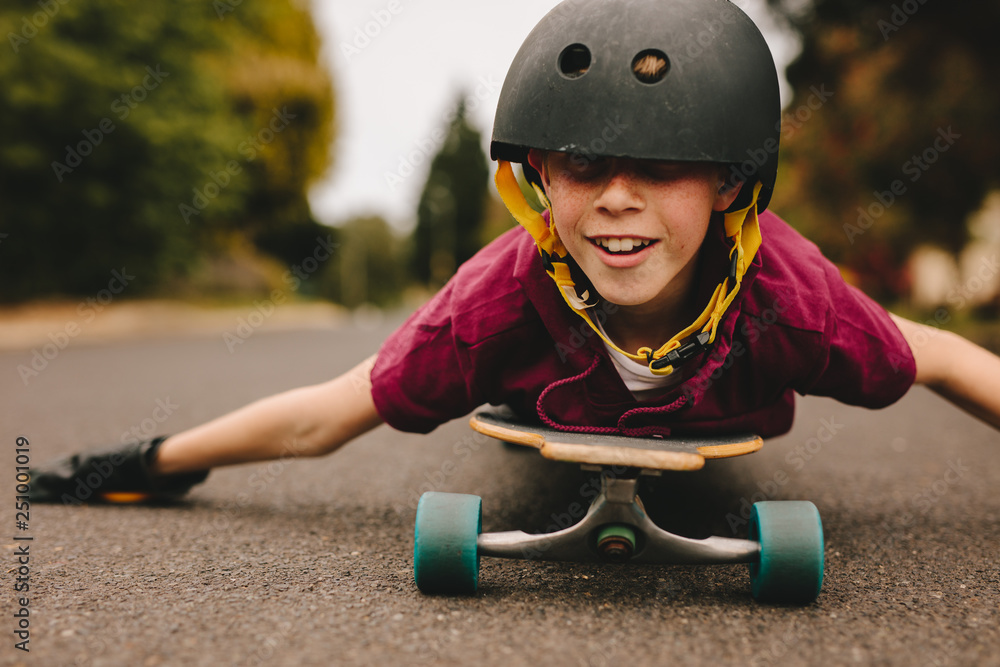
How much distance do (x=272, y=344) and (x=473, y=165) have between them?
2988 cm

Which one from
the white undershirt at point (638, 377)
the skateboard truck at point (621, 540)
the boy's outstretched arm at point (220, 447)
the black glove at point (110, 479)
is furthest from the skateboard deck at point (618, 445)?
the black glove at point (110, 479)

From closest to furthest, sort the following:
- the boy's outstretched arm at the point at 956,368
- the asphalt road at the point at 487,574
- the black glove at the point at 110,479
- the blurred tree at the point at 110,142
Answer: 1. the asphalt road at the point at 487,574
2. the boy's outstretched arm at the point at 956,368
3. the black glove at the point at 110,479
4. the blurred tree at the point at 110,142

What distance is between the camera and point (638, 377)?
71.4 inches

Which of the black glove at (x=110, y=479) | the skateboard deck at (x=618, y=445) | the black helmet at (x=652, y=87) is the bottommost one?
the skateboard deck at (x=618, y=445)

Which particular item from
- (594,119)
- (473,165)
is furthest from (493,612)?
(473,165)

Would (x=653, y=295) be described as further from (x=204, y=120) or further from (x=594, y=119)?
(x=204, y=120)

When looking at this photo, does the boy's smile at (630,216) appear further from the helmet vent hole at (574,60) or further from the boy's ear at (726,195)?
the helmet vent hole at (574,60)

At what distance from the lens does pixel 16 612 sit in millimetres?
1493

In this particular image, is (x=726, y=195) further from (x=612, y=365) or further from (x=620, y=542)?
(x=620, y=542)

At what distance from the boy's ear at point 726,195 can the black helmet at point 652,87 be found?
5 centimetres

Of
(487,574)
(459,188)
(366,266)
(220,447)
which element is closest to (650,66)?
(487,574)

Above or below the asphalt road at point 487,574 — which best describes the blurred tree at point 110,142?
above

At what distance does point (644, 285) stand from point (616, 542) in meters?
0.54

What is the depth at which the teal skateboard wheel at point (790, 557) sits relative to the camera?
150cm
